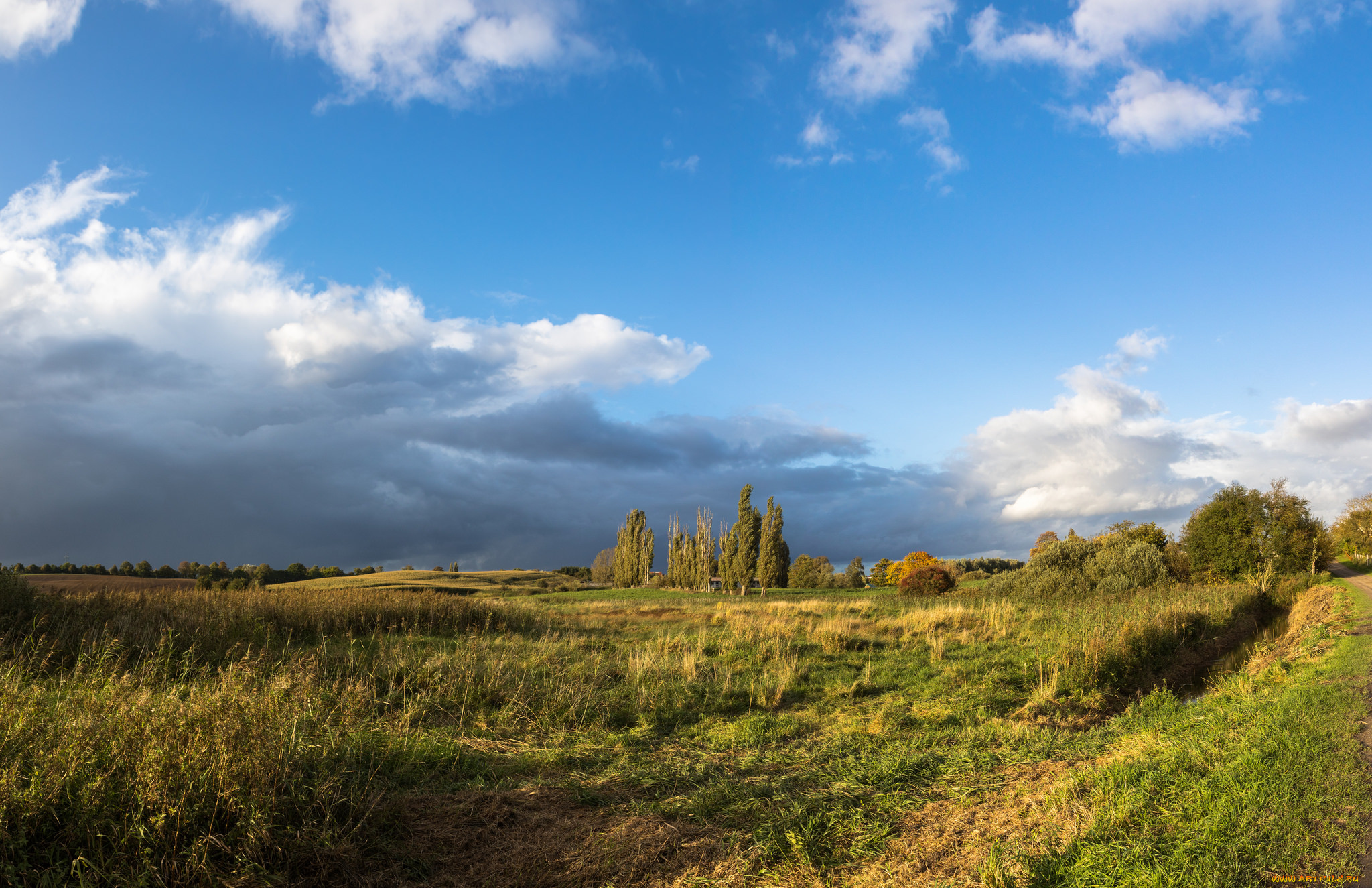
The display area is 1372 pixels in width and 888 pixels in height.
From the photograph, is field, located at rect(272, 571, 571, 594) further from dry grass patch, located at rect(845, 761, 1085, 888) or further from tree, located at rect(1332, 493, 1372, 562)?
tree, located at rect(1332, 493, 1372, 562)

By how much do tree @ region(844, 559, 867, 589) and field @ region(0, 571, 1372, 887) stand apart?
47.2 metres

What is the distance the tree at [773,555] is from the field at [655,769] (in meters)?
43.0

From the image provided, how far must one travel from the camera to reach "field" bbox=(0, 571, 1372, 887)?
385 cm

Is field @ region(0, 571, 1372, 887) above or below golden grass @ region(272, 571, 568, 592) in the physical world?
above

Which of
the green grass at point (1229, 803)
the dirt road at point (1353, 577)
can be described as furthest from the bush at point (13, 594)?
the dirt road at point (1353, 577)

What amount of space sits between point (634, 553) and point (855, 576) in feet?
81.9

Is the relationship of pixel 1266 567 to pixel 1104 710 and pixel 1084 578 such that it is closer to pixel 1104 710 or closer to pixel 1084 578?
pixel 1084 578

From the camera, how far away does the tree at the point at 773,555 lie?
55469 millimetres

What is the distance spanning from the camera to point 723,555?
6006 cm

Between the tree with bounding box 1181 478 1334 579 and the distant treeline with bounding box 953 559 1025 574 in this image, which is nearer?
the tree with bounding box 1181 478 1334 579

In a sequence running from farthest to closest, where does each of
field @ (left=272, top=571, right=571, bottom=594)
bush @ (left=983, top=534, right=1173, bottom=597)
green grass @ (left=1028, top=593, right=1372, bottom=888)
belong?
field @ (left=272, top=571, right=571, bottom=594) < bush @ (left=983, top=534, right=1173, bottom=597) < green grass @ (left=1028, top=593, right=1372, bottom=888)

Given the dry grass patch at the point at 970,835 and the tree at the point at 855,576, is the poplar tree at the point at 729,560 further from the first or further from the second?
the dry grass patch at the point at 970,835

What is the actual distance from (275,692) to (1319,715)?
35.0 ft

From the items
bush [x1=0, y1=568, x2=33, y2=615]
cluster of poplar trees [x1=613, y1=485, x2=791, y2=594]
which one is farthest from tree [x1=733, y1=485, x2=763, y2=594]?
bush [x1=0, y1=568, x2=33, y2=615]
